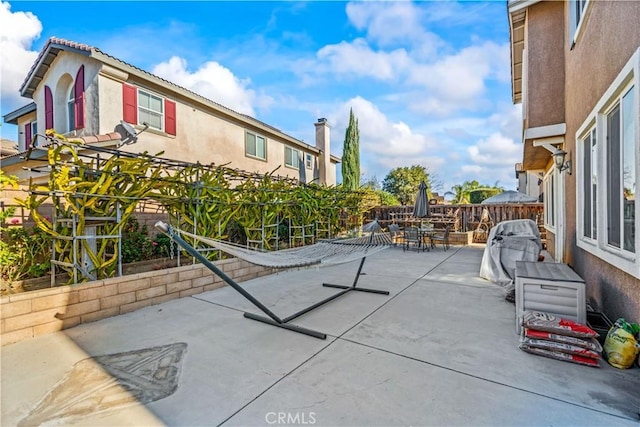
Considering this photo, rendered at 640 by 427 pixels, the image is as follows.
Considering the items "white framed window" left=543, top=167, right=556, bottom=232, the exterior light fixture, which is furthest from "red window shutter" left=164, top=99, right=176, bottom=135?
"white framed window" left=543, top=167, right=556, bottom=232

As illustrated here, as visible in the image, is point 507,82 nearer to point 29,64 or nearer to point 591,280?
point 591,280

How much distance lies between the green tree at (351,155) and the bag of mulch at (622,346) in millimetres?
17719

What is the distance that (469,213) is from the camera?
1245cm

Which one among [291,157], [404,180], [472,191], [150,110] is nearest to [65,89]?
[150,110]

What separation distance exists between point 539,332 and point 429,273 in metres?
3.47

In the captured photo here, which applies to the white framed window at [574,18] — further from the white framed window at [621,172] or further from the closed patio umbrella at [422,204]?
the closed patio umbrella at [422,204]

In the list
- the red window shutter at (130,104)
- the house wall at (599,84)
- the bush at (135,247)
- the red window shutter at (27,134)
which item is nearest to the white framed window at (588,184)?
the house wall at (599,84)

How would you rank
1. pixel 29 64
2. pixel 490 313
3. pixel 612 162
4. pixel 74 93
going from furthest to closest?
pixel 29 64 < pixel 74 93 < pixel 490 313 < pixel 612 162

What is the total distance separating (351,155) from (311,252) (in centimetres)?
1693

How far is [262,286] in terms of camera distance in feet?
17.7

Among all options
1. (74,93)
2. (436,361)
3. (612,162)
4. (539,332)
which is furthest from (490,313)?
(74,93)

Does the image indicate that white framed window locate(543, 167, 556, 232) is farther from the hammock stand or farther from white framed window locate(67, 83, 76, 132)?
white framed window locate(67, 83, 76, 132)

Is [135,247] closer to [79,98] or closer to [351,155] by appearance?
[79,98]

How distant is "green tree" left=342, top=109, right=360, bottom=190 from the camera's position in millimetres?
20500
